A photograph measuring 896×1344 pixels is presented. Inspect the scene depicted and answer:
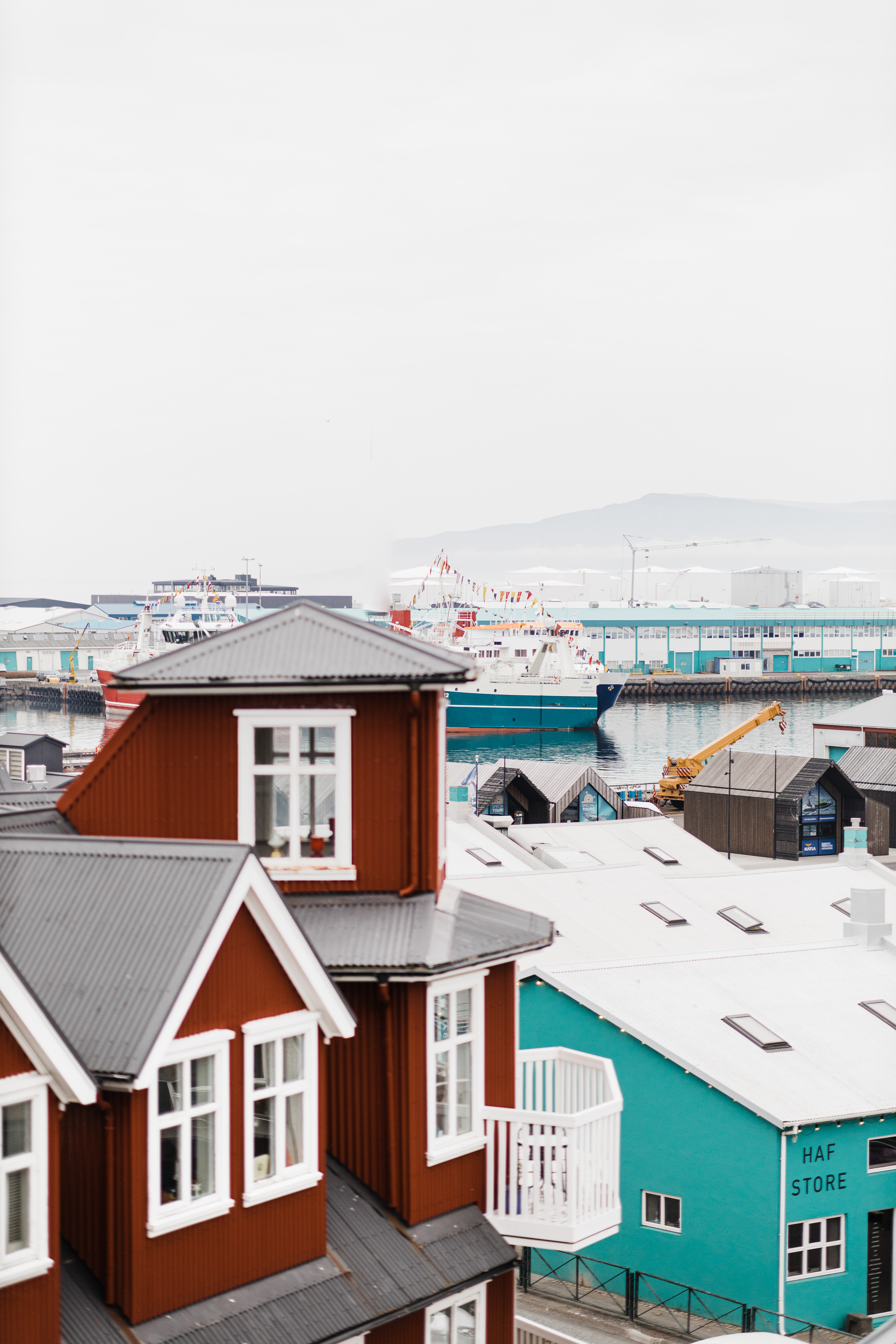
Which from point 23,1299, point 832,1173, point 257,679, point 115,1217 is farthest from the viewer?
point 832,1173

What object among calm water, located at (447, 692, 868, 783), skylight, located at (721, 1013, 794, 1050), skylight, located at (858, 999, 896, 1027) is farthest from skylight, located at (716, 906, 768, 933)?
calm water, located at (447, 692, 868, 783)

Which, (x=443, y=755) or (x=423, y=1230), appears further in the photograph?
(x=443, y=755)

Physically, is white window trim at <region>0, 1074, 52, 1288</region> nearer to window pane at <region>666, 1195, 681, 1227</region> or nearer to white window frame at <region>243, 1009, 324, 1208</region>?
white window frame at <region>243, 1009, 324, 1208</region>

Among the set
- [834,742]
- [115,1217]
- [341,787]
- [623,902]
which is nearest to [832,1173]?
[623,902]

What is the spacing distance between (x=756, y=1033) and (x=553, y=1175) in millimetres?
4240

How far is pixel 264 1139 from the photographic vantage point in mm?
4156

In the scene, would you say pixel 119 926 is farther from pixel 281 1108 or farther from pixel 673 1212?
pixel 673 1212

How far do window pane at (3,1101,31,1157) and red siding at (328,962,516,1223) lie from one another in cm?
148

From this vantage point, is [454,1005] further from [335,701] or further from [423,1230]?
[335,701]

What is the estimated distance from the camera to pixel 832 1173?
332 inches

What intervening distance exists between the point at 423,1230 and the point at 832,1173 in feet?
15.3

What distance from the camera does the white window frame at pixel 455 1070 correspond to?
15.5 feet

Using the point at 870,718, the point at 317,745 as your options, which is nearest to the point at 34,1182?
the point at 317,745

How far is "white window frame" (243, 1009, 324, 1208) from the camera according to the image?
4.02 m
